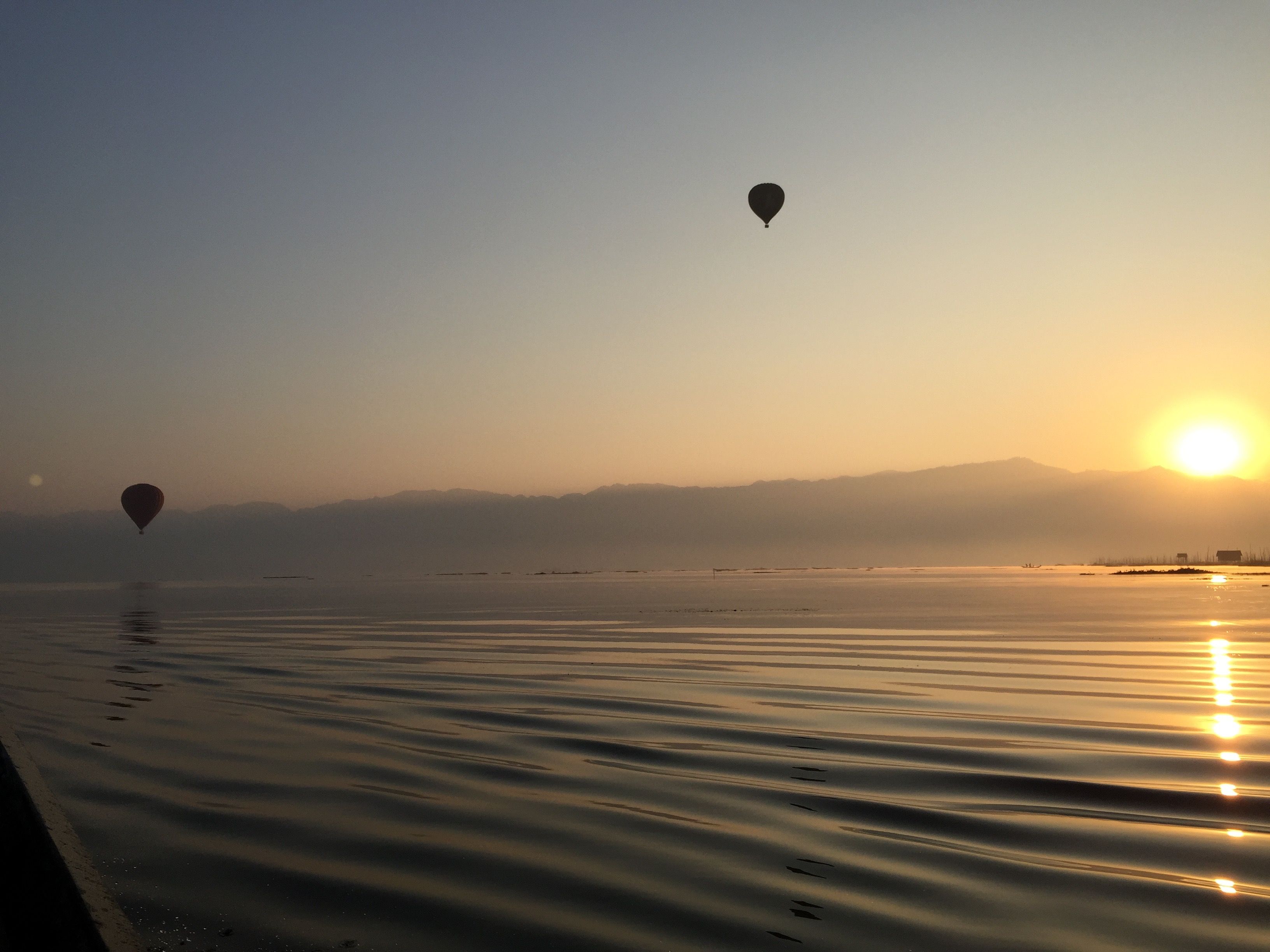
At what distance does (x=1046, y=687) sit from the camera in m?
14.2

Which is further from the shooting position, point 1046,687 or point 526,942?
point 1046,687

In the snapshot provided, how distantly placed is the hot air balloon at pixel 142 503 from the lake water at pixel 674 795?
3511 inches

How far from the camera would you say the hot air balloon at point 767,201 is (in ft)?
177

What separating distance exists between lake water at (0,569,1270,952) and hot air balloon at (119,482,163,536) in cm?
8918

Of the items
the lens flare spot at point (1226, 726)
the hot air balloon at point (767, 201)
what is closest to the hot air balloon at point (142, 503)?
the hot air balloon at point (767, 201)

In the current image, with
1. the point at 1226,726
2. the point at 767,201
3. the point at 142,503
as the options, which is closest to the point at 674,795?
the point at 1226,726

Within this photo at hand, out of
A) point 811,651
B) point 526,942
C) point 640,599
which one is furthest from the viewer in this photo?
point 640,599

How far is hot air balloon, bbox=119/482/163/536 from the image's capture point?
10125 cm

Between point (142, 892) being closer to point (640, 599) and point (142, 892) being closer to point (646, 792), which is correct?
point (646, 792)

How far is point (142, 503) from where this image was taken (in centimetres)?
10250

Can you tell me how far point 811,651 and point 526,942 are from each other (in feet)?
51.9

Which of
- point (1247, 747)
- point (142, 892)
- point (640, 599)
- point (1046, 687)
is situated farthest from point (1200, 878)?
point (640, 599)

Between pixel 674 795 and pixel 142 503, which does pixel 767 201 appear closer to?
pixel 674 795

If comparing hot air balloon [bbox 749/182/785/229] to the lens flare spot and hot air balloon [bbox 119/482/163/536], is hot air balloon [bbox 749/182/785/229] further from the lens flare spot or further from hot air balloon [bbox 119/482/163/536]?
hot air balloon [bbox 119/482/163/536]
